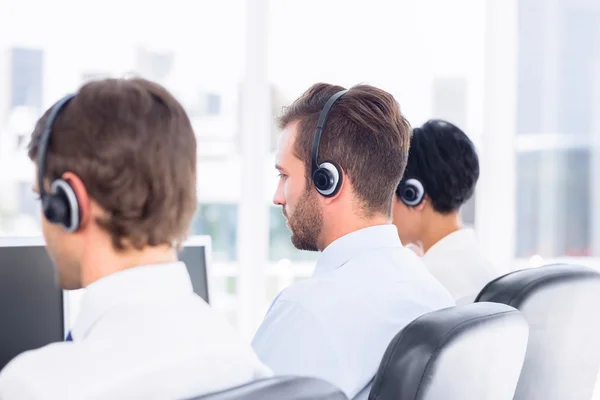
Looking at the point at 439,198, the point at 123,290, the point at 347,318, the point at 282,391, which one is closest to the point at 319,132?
the point at 347,318

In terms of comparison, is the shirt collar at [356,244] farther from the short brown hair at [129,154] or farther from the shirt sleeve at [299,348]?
the short brown hair at [129,154]

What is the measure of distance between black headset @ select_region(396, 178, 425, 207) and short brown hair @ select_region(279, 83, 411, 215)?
0.54 metres

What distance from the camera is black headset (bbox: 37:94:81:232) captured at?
92cm

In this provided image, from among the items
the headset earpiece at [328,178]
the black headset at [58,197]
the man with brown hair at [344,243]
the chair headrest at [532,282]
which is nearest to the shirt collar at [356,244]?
the man with brown hair at [344,243]

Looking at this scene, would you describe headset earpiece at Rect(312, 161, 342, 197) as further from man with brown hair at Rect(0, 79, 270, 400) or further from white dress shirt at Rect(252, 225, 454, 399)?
man with brown hair at Rect(0, 79, 270, 400)

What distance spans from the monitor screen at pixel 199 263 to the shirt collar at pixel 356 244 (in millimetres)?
506

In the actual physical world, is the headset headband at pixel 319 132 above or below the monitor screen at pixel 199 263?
above

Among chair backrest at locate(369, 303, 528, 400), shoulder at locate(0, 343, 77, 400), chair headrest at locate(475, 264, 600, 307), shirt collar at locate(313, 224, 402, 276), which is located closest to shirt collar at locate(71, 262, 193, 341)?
shoulder at locate(0, 343, 77, 400)

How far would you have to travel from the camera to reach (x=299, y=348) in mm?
1310

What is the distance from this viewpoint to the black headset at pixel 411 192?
7.19ft

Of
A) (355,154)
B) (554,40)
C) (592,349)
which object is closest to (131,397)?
(355,154)

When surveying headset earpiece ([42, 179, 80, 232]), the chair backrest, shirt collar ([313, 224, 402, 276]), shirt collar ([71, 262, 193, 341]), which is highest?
headset earpiece ([42, 179, 80, 232])

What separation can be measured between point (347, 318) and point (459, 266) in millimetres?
851

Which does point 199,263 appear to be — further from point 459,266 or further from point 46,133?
point 46,133
